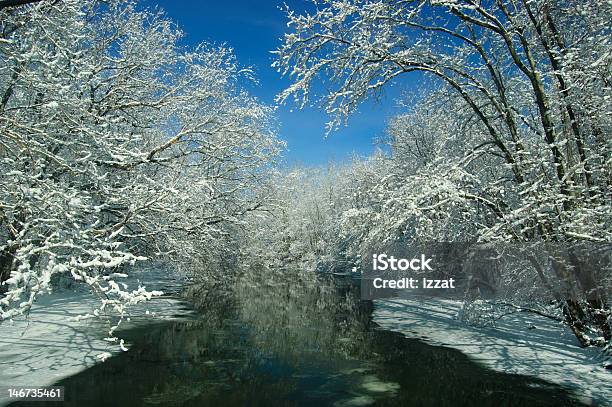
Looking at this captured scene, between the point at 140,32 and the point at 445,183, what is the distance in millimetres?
11081

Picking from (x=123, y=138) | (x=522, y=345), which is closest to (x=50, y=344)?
(x=123, y=138)

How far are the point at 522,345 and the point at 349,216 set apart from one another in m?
5.77

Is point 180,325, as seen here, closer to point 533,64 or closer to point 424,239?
point 424,239

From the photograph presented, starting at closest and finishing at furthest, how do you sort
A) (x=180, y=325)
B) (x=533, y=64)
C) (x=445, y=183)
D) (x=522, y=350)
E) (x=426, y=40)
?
1. (x=445, y=183)
2. (x=533, y=64)
3. (x=426, y=40)
4. (x=522, y=350)
5. (x=180, y=325)

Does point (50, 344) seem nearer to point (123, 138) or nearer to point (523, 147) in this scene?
point (123, 138)

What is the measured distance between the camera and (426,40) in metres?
9.69

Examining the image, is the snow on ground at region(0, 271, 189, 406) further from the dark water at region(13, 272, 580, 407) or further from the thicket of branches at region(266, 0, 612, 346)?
the thicket of branches at region(266, 0, 612, 346)

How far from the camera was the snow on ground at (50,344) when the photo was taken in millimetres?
7930

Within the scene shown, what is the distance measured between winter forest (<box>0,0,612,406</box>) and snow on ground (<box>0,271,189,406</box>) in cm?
7

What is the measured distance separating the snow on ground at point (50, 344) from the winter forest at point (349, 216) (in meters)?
0.07

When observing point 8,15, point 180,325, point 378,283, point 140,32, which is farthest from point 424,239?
point 378,283

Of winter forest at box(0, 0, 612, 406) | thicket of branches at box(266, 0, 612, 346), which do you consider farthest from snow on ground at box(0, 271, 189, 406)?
thicket of branches at box(266, 0, 612, 346)

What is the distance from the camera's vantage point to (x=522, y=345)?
35.8 ft

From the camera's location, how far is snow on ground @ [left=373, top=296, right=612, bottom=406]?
27.1ft
